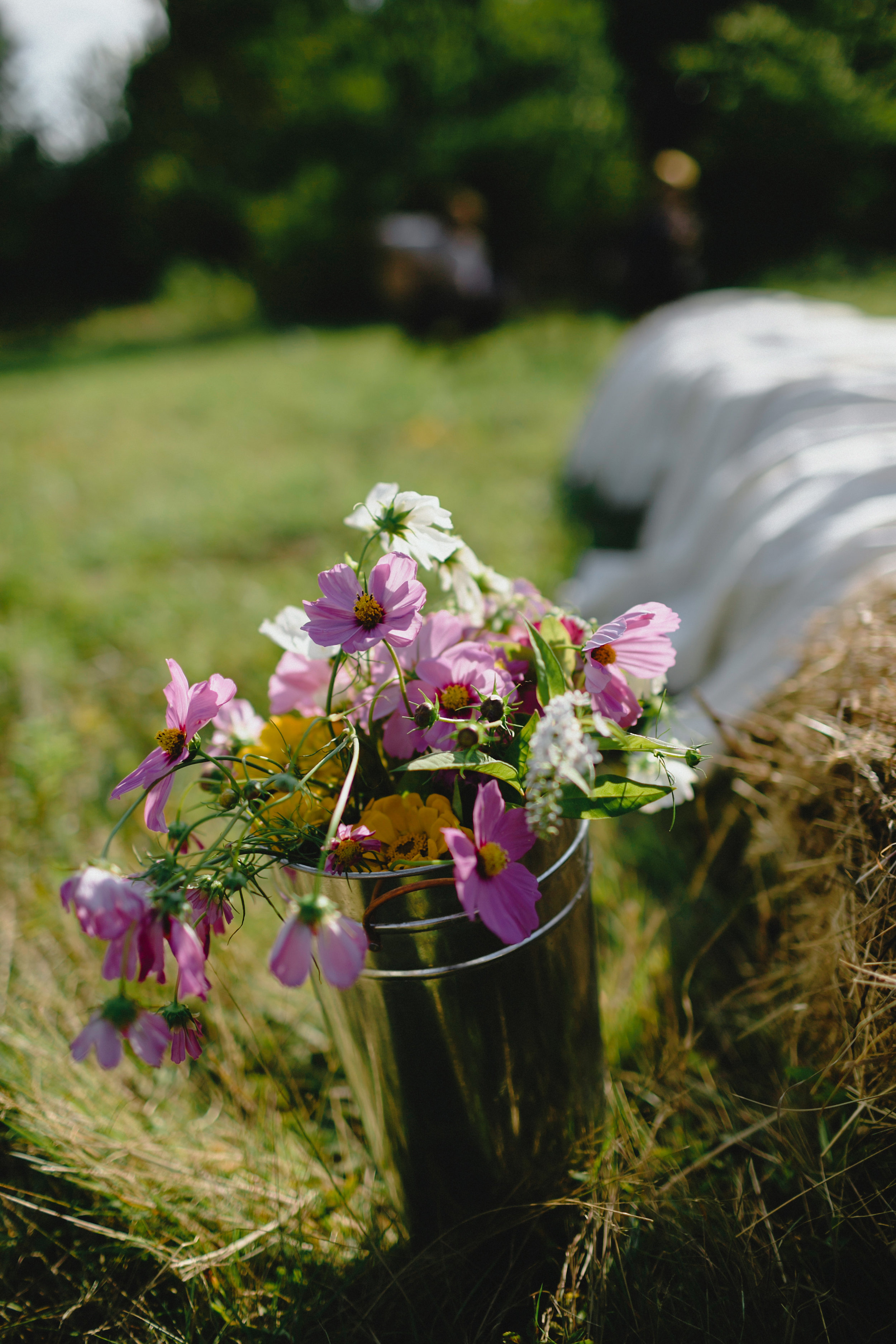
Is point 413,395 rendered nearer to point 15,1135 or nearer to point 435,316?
point 435,316

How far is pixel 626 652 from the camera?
0.79 m

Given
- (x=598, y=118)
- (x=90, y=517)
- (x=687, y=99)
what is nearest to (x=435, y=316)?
(x=598, y=118)

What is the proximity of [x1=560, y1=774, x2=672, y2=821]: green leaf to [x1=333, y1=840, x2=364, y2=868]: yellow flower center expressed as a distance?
198 mm

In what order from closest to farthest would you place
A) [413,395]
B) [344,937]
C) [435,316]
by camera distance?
[344,937]
[413,395]
[435,316]

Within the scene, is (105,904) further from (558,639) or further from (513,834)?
(558,639)

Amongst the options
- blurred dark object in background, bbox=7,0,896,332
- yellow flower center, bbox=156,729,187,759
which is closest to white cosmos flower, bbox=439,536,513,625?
yellow flower center, bbox=156,729,187,759

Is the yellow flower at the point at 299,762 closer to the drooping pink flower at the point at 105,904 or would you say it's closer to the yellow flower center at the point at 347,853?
the yellow flower center at the point at 347,853

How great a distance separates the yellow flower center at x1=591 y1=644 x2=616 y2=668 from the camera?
786 millimetres

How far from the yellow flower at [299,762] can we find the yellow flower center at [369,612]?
11cm

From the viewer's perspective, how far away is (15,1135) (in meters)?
1.13

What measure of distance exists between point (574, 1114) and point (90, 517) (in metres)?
3.74

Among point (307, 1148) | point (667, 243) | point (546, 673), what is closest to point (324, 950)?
point (546, 673)

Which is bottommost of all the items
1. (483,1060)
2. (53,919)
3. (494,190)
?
(53,919)

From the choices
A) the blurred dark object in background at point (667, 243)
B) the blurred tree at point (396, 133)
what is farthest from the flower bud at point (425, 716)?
the blurred tree at point (396, 133)
